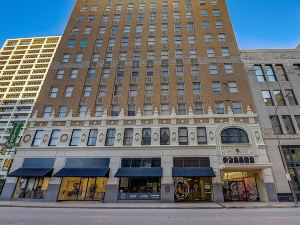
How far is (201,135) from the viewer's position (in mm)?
24484

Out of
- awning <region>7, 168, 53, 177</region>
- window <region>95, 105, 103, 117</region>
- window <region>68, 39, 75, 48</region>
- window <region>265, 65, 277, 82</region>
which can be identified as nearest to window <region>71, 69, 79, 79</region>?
window <region>68, 39, 75, 48</region>

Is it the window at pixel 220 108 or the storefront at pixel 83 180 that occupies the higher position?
the window at pixel 220 108

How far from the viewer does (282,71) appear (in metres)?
29.6

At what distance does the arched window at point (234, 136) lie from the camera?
78.6ft

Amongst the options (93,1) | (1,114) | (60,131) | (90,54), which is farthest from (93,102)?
(1,114)

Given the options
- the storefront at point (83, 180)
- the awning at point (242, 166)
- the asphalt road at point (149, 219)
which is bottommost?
the asphalt road at point (149, 219)

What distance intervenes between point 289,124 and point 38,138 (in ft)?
112

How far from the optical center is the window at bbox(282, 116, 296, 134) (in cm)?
2512

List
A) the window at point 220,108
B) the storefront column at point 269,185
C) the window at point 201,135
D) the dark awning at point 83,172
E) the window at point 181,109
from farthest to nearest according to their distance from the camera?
the window at point 181,109 → the window at point 220,108 → the window at point 201,135 → the dark awning at point 83,172 → the storefront column at point 269,185

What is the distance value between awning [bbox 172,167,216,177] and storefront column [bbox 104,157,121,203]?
6.82m

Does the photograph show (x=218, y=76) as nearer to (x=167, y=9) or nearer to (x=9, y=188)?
(x=167, y=9)

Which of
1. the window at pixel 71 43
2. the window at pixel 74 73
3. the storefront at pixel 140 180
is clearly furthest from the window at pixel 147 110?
the window at pixel 71 43

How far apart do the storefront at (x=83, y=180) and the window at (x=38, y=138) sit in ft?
17.9

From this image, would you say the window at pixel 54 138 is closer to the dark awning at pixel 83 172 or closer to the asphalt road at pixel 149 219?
the dark awning at pixel 83 172
